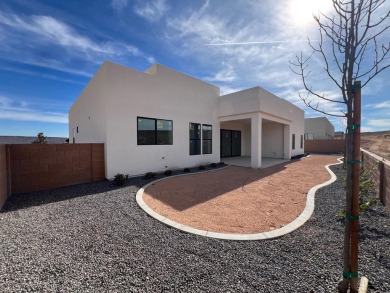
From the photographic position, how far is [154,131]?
8828 mm

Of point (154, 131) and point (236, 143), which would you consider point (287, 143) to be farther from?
point (154, 131)

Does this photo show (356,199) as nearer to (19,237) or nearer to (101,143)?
(19,237)

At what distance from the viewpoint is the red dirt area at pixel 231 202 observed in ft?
12.3

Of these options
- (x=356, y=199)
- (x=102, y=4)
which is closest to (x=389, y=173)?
(x=356, y=199)

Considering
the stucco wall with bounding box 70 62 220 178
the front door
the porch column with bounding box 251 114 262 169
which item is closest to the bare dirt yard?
the porch column with bounding box 251 114 262 169

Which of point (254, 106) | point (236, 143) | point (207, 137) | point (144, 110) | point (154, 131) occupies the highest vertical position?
point (254, 106)

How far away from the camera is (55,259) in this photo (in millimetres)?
2506

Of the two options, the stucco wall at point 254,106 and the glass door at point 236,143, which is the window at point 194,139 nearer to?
the stucco wall at point 254,106

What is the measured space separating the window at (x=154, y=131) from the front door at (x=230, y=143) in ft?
22.8

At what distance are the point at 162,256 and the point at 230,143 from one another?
14.1 m

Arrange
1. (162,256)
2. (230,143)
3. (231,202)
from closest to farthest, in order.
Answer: (162,256), (231,202), (230,143)

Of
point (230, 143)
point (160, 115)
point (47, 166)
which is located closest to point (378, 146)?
point (230, 143)

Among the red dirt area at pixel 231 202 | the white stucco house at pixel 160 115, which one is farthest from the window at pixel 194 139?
the red dirt area at pixel 231 202

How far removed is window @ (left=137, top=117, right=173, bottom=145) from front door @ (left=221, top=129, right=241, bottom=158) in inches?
273
